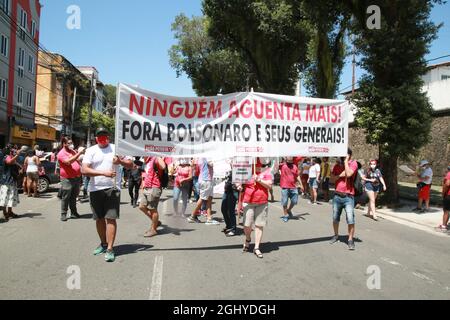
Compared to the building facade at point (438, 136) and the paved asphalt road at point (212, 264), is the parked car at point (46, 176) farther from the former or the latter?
the building facade at point (438, 136)

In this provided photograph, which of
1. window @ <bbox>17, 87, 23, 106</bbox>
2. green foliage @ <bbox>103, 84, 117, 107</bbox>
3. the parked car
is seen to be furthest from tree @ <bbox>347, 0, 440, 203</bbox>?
green foliage @ <bbox>103, 84, 117, 107</bbox>

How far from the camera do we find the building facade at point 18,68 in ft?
89.6

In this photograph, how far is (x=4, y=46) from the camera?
27188mm

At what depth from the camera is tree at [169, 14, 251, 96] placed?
34.1m

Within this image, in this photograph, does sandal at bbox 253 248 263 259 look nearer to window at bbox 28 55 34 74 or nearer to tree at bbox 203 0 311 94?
tree at bbox 203 0 311 94

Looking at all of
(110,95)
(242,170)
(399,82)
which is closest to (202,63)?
(399,82)

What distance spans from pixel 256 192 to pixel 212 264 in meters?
1.40

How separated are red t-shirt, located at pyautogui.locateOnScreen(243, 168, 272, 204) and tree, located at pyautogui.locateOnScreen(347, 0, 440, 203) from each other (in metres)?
8.06

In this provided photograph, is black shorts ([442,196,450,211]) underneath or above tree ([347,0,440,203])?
underneath

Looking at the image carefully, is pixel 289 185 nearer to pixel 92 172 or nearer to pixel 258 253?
pixel 258 253
